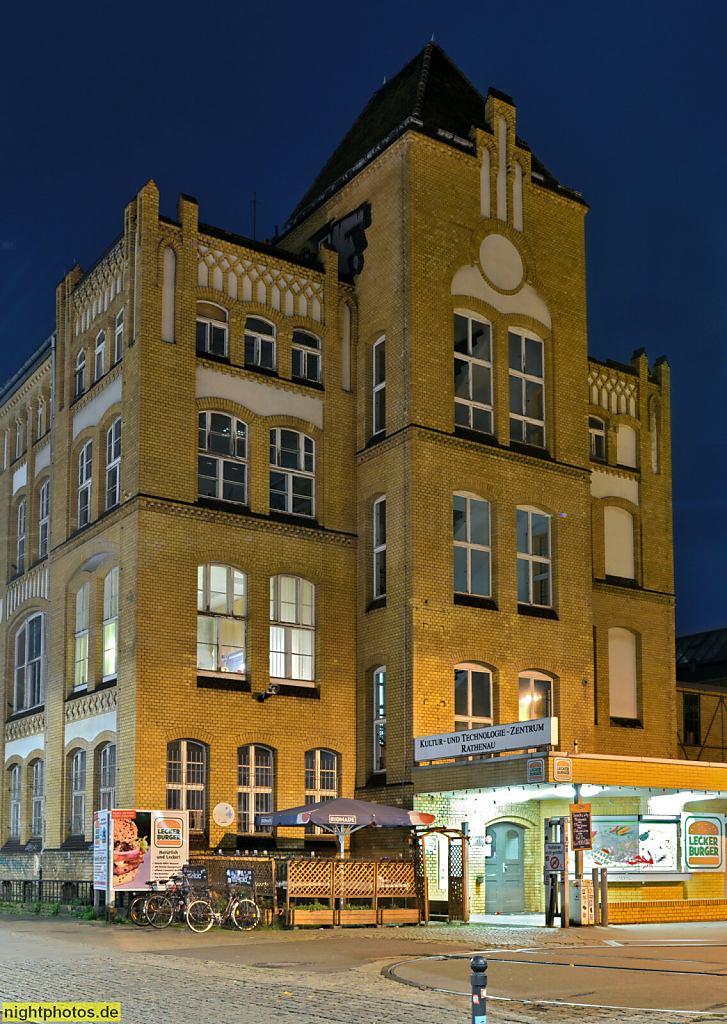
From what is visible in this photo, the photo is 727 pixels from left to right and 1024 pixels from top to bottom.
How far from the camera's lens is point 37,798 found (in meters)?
35.8

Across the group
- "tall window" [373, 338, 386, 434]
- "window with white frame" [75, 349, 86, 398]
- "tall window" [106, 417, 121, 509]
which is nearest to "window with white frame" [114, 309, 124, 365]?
"tall window" [106, 417, 121, 509]

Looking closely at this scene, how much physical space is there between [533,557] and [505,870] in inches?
343

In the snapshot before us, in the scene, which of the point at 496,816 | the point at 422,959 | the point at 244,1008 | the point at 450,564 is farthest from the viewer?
the point at 450,564

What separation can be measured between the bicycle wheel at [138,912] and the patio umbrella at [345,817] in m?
3.43

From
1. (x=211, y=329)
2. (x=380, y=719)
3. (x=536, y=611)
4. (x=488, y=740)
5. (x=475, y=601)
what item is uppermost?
(x=211, y=329)

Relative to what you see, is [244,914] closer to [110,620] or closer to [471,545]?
[110,620]

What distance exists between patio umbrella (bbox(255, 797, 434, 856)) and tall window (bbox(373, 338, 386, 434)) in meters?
11.2

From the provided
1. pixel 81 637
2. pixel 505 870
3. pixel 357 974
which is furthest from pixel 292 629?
pixel 357 974

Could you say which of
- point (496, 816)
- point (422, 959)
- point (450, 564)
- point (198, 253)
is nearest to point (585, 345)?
point (450, 564)

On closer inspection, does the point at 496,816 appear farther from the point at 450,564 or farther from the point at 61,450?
the point at 61,450

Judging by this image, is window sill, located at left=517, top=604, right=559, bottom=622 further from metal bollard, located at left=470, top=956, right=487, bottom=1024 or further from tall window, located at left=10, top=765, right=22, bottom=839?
metal bollard, located at left=470, top=956, right=487, bottom=1024

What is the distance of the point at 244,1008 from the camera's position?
1267cm

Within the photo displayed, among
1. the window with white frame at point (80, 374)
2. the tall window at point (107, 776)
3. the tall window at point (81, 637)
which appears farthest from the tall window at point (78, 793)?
the window with white frame at point (80, 374)

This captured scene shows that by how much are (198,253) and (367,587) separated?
9997 millimetres
